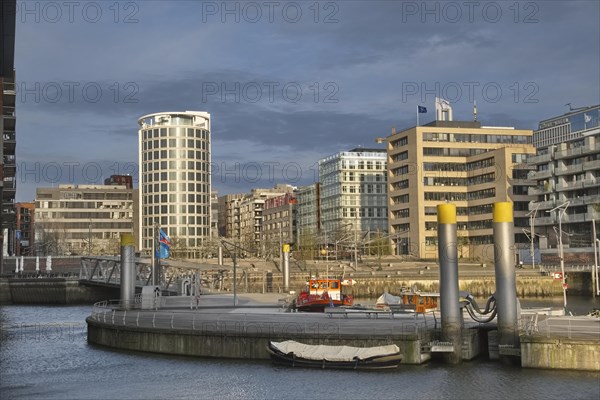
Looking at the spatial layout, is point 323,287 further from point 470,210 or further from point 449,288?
point 470,210

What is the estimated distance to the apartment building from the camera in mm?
174250

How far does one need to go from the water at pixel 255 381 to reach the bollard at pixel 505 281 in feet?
5.66

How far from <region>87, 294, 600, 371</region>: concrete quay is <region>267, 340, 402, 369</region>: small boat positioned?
0.93 metres

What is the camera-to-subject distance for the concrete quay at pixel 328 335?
3941cm

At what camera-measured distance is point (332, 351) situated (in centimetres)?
4181

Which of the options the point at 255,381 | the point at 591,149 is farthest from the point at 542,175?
the point at 255,381

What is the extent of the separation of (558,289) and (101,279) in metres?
67.5

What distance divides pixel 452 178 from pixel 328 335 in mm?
142331

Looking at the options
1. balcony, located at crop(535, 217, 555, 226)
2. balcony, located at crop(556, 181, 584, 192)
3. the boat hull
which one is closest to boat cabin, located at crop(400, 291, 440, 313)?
the boat hull

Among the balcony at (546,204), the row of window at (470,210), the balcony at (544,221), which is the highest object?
the row of window at (470,210)

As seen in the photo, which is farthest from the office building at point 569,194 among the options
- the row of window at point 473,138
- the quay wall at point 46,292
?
the quay wall at point 46,292

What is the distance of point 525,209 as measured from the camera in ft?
549

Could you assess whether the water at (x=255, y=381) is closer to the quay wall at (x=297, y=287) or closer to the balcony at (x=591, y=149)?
the quay wall at (x=297, y=287)

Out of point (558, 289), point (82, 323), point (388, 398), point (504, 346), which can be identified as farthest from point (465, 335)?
point (558, 289)
